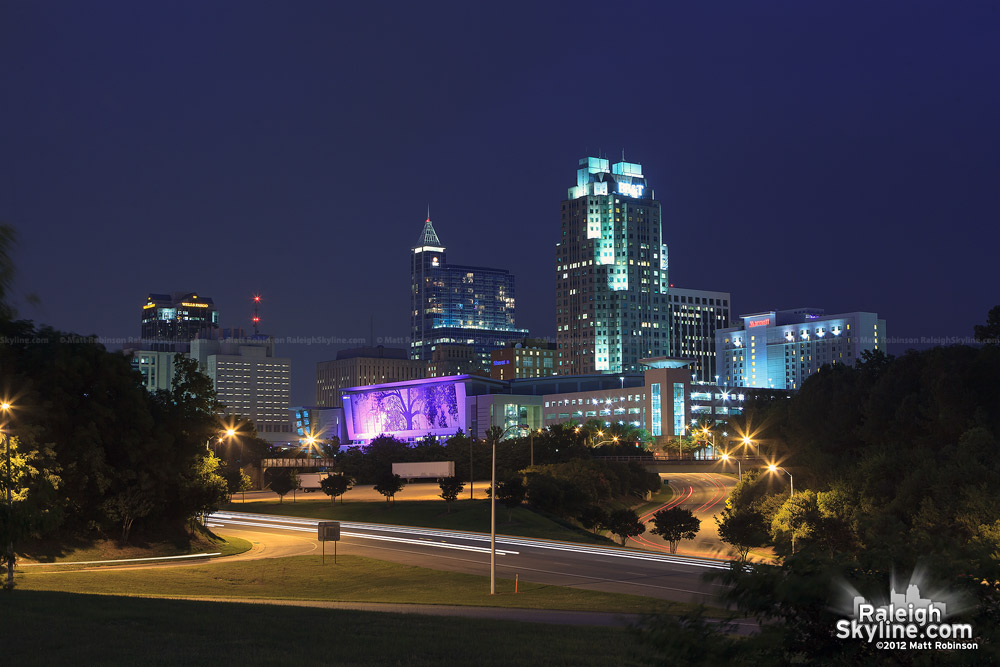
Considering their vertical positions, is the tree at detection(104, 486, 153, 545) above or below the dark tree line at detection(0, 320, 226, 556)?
below

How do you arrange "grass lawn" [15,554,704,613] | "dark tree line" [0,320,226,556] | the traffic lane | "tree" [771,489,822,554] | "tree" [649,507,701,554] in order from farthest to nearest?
"tree" [649,507,701,554] → "tree" [771,489,822,554] → "dark tree line" [0,320,226,556] → the traffic lane → "grass lawn" [15,554,704,613]

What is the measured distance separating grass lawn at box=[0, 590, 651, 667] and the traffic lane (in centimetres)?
1635

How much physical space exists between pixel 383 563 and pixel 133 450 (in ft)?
59.0

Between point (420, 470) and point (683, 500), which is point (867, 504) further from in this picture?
point (420, 470)

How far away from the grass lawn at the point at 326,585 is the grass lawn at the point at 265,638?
1325 centimetres

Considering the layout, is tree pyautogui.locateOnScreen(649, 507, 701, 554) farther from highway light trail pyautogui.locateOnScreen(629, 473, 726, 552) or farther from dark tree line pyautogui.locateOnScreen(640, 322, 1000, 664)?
highway light trail pyautogui.locateOnScreen(629, 473, 726, 552)

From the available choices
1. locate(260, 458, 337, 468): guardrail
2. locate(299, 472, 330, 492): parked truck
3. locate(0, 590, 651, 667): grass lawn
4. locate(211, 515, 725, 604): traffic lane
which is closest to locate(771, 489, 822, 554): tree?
locate(211, 515, 725, 604): traffic lane

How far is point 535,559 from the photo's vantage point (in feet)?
188

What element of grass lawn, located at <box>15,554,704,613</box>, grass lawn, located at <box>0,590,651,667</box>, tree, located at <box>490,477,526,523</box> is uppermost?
grass lawn, located at <box>0,590,651,667</box>

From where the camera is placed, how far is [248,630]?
22.2 metres

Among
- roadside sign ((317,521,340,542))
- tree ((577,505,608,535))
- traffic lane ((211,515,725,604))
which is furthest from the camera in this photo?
tree ((577,505,608,535))

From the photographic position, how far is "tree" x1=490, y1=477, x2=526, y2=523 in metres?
83.7

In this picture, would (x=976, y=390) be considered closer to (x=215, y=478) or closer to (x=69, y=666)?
(x=215, y=478)

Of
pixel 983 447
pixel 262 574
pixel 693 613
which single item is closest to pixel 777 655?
pixel 693 613
